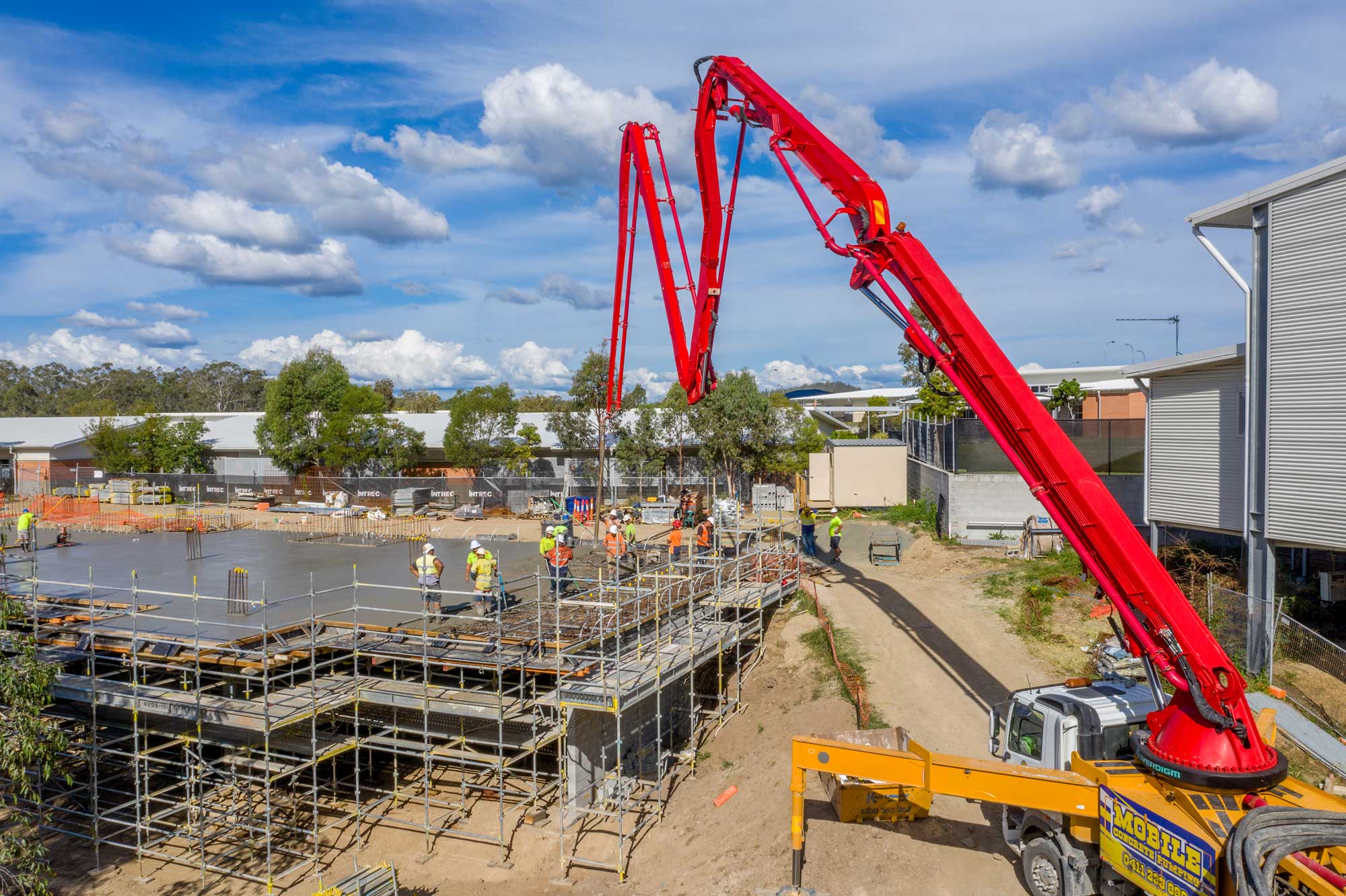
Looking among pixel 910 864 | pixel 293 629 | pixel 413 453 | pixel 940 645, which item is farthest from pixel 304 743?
pixel 413 453

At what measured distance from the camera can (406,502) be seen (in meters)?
41.2

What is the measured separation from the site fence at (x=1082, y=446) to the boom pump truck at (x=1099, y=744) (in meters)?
14.7

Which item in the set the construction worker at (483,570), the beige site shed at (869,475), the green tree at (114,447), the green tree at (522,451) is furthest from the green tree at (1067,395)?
the green tree at (114,447)

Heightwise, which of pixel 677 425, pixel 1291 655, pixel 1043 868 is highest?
pixel 677 425

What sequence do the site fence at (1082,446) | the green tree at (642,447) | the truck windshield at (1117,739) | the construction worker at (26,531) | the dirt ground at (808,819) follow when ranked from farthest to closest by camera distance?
the green tree at (642,447) → the construction worker at (26,531) → the site fence at (1082,446) → the dirt ground at (808,819) → the truck windshield at (1117,739)

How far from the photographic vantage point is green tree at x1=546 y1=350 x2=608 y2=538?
4625 cm

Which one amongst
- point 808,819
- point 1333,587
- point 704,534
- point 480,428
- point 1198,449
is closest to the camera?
point 808,819

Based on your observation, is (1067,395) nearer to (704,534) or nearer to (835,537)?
(835,537)

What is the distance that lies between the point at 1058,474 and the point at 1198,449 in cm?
1083

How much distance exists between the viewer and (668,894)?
1275cm

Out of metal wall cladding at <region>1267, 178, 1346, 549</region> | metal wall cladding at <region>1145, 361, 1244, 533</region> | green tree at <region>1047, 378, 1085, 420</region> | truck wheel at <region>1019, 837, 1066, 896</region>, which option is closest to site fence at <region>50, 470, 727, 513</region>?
green tree at <region>1047, 378, 1085, 420</region>

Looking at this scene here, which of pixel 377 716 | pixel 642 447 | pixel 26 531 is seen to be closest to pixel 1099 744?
pixel 377 716

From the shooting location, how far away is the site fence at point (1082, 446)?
26.4 m

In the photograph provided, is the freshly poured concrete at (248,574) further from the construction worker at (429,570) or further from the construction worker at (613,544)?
the construction worker at (613,544)
